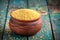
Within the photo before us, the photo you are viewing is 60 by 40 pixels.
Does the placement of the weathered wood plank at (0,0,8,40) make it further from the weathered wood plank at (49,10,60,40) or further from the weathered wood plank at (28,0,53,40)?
the weathered wood plank at (49,10,60,40)

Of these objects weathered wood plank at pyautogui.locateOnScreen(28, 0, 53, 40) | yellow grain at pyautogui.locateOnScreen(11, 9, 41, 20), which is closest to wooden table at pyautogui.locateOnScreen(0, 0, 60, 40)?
weathered wood plank at pyautogui.locateOnScreen(28, 0, 53, 40)

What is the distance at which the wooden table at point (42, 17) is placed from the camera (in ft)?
4.60

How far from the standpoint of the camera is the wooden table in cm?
140

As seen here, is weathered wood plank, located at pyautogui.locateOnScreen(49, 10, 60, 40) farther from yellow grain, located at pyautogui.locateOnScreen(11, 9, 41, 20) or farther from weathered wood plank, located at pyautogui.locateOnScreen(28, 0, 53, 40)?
yellow grain, located at pyautogui.locateOnScreen(11, 9, 41, 20)

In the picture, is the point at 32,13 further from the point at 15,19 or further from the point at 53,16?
the point at 53,16

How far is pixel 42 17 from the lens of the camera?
168 cm

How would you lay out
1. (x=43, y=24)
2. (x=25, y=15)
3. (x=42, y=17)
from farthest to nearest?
(x=42, y=17), (x=43, y=24), (x=25, y=15)

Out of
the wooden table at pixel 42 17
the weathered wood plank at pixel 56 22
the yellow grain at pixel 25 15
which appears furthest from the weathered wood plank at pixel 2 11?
the weathered wood plank at pixel 56 22

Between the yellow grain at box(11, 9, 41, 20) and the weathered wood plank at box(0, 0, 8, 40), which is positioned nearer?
the yellow grain at box(11, 9, 41, 20)

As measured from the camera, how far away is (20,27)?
1326mm

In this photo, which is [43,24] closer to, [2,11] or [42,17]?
[42,17]

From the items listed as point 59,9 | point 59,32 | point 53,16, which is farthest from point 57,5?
point 59,32

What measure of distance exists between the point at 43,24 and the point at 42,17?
13 cm

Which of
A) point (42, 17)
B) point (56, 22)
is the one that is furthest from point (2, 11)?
point (56, 22)
